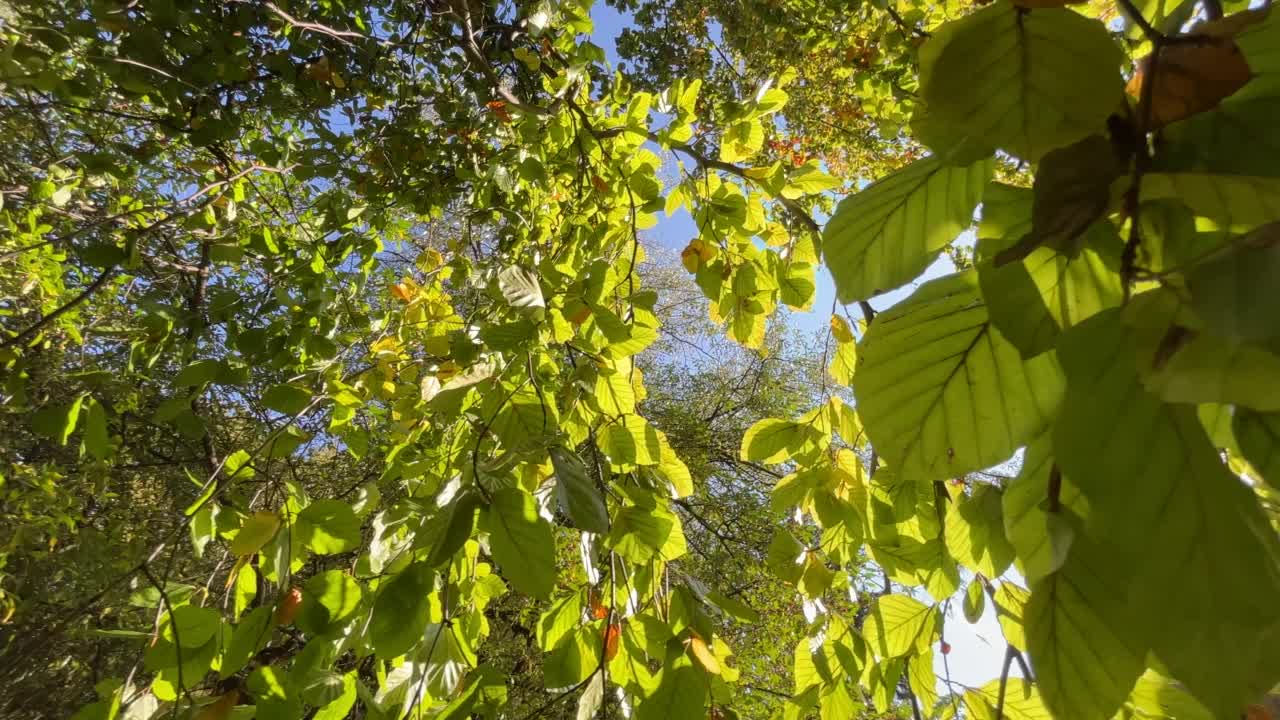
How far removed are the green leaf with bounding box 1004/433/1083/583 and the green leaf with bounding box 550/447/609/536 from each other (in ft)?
0.63

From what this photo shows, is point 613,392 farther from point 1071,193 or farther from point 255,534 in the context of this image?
point 1071,193

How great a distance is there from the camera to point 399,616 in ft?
1.11

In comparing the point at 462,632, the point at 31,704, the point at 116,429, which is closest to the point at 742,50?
the point at 462,632

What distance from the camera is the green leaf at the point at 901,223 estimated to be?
0.22 meters

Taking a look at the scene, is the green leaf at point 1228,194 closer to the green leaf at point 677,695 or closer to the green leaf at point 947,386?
the green leaf at point 947,386

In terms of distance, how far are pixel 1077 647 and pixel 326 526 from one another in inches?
17.1

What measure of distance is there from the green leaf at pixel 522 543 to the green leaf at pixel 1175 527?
0.79ft

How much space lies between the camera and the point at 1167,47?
0.12 m

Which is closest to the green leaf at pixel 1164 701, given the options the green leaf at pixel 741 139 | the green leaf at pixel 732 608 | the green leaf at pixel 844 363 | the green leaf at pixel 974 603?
the green leaf at pixel 974 603

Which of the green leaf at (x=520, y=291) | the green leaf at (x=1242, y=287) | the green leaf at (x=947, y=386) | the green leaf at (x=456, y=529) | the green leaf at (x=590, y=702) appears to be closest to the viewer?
the green leaf at (x=1242, y=287)

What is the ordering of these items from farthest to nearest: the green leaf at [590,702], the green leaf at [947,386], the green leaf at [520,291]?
the green leaf at [520,291] < the green leaf at [590,702] < the green leaf at [947,386]

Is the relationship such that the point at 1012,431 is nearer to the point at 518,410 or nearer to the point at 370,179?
the point at 518,410

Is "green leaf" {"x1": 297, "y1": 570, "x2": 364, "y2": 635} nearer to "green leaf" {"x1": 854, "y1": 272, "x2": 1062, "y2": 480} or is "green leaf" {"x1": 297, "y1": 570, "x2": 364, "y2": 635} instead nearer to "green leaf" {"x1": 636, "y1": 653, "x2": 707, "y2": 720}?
"green leaf" {"x1": 636, "y1": 653, "x2": 707, "y2": 720}

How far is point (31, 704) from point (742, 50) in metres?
3.58
